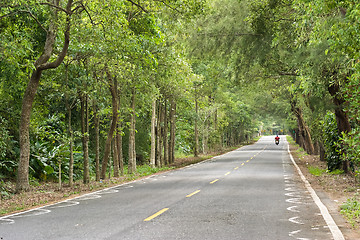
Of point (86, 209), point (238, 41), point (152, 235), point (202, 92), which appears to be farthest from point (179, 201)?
point (202, 92)

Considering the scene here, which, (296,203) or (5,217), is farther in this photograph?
(296,203)

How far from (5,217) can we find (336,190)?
1099 centimetres

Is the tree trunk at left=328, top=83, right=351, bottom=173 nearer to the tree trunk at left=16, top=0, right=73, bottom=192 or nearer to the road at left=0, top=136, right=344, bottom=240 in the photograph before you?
the road at left=0, top=136, right=344, bottom=240

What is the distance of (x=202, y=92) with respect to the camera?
40031 mm

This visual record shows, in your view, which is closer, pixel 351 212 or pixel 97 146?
pixel 351 212

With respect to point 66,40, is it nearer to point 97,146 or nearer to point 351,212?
point 97,146

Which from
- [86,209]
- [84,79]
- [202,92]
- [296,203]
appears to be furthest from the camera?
[202,92]

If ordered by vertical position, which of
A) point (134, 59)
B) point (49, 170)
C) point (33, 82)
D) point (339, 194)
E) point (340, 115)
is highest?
point (134, 59)

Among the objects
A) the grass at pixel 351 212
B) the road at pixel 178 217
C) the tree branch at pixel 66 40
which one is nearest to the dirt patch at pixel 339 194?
the grass at pixel 351 212

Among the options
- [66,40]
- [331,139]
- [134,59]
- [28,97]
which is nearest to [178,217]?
[134,59]

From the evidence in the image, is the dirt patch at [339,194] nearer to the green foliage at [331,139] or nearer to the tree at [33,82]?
the green foliage at [331,139]

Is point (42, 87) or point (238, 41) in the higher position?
point (238, 41)

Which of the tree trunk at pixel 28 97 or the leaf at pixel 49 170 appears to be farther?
the leaf at pixel 49 170

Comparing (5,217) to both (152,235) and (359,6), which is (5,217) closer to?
(152,235)
